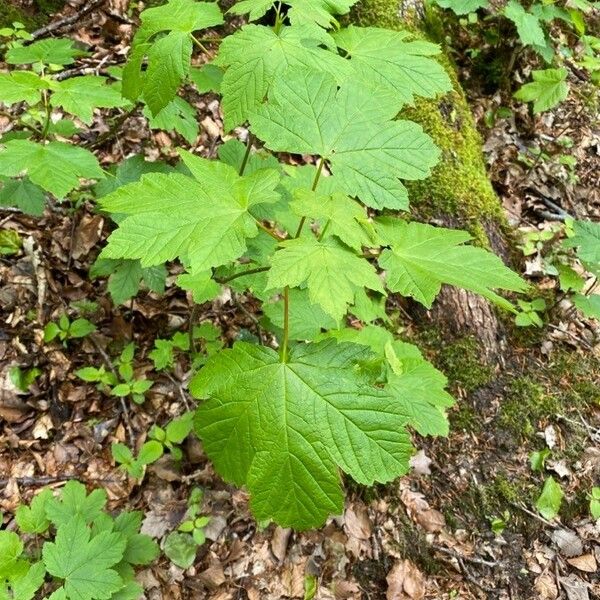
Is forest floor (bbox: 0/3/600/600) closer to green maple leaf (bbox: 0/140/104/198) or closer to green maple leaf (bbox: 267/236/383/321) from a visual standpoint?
green maple leaf (bbox: 0/140/104/198)

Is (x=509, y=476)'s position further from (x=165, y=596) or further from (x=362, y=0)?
(x=362, y=0)

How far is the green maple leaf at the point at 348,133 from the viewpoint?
1667 millimetres

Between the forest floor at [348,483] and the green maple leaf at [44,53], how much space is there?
46cm

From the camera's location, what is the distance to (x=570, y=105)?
536 centimetres

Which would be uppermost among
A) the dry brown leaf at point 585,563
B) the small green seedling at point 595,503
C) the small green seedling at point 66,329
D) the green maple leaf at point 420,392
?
the green maple leaf at point 420,392

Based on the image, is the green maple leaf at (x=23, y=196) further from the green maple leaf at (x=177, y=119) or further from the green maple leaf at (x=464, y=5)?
the green maple leaf at (x=464, y=5)

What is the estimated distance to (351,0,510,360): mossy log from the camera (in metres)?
3.55

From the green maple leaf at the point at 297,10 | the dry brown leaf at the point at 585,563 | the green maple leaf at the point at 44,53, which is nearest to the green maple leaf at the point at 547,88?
the green maple leaf at the point at 297,10

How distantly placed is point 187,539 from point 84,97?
2114mm

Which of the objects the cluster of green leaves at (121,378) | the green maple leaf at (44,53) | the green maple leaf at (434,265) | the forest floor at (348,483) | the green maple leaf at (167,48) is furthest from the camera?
the cluster of green leaves at (121,378)

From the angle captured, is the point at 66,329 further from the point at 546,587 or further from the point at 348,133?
the point at 546,587

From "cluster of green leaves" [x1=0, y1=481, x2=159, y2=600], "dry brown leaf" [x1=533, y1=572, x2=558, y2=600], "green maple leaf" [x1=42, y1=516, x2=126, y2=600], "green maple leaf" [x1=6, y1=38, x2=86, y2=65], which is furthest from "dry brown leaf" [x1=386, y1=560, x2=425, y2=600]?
"green maple leaf" [x1=6, y1=38, x2=86, y2=65]

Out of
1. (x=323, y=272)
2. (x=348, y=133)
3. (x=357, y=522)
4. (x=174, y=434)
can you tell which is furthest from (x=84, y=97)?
(x=357, y=522)

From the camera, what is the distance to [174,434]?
9.46 feet
